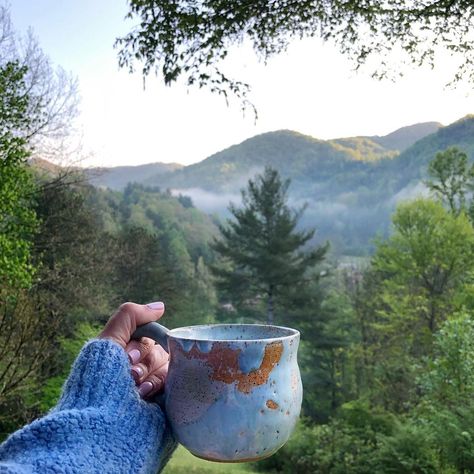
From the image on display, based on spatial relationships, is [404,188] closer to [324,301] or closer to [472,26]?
[324,301]

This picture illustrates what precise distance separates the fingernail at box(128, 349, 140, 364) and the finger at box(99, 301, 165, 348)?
0.02 m

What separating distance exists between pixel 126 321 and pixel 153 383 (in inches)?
4.7

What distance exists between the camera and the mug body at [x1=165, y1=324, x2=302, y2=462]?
29.7 inches

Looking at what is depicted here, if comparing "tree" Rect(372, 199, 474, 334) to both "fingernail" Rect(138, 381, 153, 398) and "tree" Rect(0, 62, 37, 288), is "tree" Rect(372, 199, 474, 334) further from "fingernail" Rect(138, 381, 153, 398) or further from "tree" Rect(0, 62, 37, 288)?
"fingernail" Rect(138, 381, 153, 398)

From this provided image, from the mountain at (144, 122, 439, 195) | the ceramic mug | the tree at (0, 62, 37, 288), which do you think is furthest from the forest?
the mountain at (144, 122, 439, 195)

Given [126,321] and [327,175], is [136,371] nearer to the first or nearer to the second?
[126,321]

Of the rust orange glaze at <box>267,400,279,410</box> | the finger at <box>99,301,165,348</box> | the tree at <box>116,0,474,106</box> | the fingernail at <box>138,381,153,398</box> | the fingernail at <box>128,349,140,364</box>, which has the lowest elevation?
the rust orange glaze at <box>267,400,279,410</box>

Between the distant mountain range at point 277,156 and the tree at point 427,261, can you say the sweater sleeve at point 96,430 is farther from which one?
the distant mountain range at point 277,156

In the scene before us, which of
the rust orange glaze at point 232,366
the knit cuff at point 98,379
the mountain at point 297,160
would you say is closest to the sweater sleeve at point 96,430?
the knit cuff at point 98,379

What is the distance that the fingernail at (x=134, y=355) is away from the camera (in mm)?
837

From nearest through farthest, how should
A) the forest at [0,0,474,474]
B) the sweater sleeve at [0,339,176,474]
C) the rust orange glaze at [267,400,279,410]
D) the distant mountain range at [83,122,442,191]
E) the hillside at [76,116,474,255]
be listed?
the sweater sleeve at [0,339,176,474] < the rust orange glaze at [267,400,279,410] < the forest at [0,0,474,474] < the hillside at [76,116,474,255] < the distant mountain range at [83,122,442,191]

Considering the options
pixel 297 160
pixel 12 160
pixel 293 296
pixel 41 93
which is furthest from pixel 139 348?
pixel 297 160

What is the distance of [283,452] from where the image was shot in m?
10.6

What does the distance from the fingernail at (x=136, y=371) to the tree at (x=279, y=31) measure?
2.52 meters
